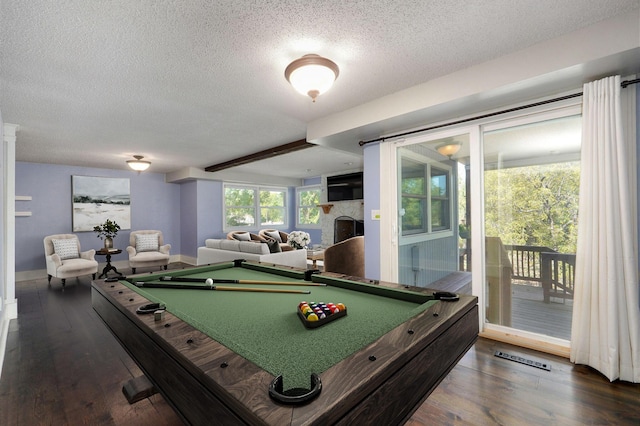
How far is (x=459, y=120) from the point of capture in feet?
9.48

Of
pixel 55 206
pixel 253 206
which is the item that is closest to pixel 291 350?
pixel 55 206

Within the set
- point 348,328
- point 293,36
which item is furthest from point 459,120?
point 348,328

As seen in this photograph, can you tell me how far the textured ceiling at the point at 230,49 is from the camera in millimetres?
1675

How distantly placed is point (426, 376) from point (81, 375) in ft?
8.38

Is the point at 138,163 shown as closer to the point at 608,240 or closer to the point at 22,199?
the point at 22,199

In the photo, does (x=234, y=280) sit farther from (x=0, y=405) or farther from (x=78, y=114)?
(x=78, y=114)

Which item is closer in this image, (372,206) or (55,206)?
(372,206)

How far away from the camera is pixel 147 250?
6.46 m

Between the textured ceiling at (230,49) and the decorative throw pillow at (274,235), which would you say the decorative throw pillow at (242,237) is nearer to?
the decorative throw pillow at (274,235)

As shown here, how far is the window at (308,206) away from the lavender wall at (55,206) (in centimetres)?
401

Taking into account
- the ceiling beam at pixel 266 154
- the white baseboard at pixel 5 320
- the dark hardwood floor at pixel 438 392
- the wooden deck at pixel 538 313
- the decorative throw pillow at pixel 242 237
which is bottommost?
the dark hardwood floor at pixel 438 392

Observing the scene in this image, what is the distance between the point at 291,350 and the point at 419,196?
293 centimetres

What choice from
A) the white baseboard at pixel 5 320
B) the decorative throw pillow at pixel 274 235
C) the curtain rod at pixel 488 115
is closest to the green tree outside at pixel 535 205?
the curtain rod at pixel 488 115

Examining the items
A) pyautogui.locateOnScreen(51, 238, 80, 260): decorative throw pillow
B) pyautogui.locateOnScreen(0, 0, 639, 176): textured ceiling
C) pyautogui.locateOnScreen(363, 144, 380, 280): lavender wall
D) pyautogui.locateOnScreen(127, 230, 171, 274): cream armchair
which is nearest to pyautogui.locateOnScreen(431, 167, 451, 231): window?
pyautogui.locateOnScreen(363, 144, 380, 280): lavender wall
